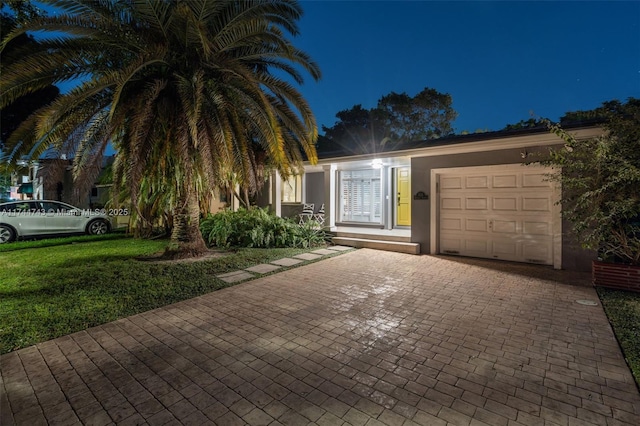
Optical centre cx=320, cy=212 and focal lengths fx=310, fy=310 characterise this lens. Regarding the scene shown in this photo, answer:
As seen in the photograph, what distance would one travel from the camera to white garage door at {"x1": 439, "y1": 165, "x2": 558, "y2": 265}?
23.3ft

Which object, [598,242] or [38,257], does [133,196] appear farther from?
[598,242]

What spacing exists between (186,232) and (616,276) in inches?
341

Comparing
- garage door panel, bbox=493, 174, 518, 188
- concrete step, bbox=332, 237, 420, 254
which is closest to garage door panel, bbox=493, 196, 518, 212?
garage door panel, bbox=493, 174, 518, 188

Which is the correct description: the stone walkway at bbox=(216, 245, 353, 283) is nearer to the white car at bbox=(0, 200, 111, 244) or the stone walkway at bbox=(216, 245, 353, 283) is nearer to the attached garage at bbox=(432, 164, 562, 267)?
the attached garage at bbox=(432, 164, 562, 267)

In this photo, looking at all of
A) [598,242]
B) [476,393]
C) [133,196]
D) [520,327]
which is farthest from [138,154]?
[598,242]

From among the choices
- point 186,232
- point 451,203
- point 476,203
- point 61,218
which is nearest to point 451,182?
point 451,203

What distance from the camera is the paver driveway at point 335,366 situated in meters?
2.23

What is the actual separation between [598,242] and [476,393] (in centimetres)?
448

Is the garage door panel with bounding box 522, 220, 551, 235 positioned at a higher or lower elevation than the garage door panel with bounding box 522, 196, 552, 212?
lower

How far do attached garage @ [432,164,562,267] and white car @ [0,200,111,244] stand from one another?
12.4m

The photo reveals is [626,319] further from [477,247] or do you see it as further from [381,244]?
[381,244]

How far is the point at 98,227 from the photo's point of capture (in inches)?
476

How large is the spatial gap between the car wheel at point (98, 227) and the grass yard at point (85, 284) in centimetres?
274

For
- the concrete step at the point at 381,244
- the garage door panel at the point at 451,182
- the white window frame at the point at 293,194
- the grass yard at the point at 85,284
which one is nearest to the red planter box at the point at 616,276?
the garage door panel at the point at 451,182
